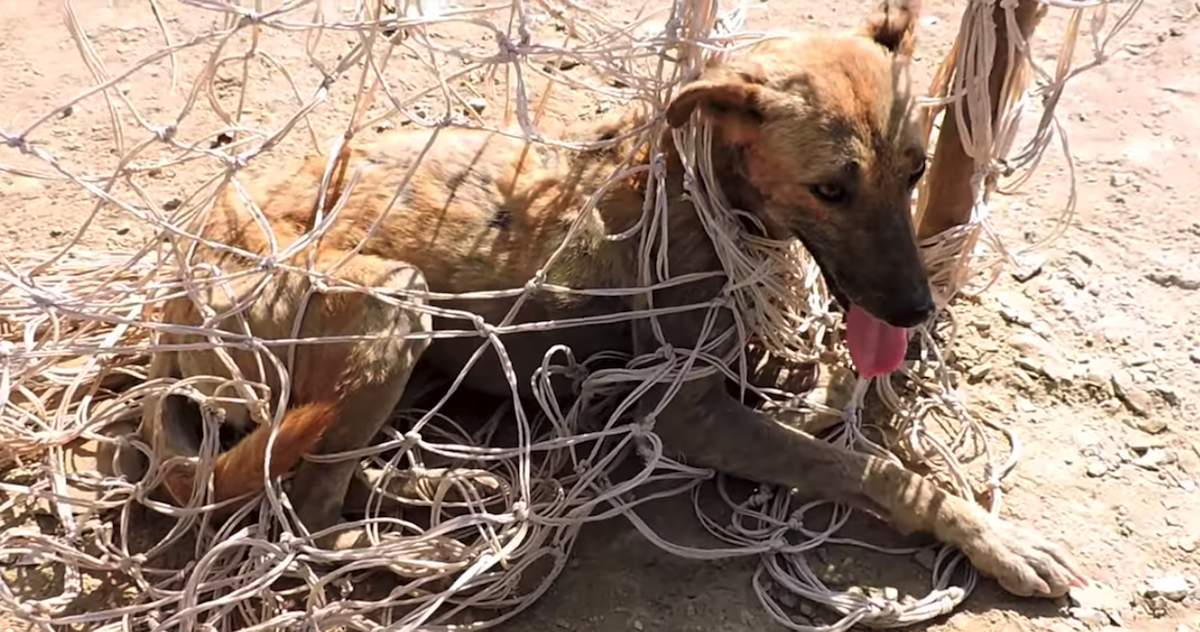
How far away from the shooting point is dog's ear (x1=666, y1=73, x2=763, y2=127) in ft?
11.0

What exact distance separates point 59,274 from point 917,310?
3.01 meters

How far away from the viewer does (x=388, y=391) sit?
3.78m

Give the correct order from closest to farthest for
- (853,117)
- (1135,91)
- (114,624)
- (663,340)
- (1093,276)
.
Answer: (853,117)
(114,624)
(663,340)
(1093,276)
(1135,91)

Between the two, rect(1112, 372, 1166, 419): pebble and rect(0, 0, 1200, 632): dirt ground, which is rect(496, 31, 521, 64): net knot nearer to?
rect(0, 0, 1200, 632): dirt ground

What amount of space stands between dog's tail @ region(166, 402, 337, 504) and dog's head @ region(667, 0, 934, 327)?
1.31 m

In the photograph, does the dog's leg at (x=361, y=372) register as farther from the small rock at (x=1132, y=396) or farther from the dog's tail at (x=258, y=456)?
the small rock at (x=1132, y=396)

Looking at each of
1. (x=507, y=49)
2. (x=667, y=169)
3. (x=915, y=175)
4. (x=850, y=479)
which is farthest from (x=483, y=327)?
(x=915, y=175)

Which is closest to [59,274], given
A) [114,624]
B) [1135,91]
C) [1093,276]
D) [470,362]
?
[114,624]

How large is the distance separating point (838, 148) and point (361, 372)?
1506 millimetres

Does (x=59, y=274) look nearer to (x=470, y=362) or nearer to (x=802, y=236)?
(x=470, y=362)

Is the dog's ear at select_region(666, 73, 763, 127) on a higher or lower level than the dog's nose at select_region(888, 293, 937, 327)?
higher

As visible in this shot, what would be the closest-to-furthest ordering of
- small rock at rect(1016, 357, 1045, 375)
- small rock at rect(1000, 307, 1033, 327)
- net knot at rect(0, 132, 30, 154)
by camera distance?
net knot at rect(0, 132, 30, 154), small rock at rect(1016, 357, 1045, 375), small rock at rect(1000, 307, 1033, 327)

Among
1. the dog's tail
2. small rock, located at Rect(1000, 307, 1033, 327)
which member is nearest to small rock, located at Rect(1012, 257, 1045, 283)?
small rock, located at Rect(1000, 307, 1033, 327)

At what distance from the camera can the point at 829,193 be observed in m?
3.44
